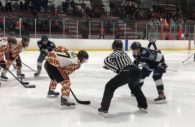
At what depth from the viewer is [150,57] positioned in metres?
4.75

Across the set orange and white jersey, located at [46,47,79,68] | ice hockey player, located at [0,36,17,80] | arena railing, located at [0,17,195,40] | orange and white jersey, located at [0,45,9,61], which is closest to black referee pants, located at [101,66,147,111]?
orange and white jersey, located at [46,47,79,68]

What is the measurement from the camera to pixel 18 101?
16.8 feet

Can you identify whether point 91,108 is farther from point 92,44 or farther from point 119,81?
point 92,44

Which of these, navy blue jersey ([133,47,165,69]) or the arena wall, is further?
the arena wall

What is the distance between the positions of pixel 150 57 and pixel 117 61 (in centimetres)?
73

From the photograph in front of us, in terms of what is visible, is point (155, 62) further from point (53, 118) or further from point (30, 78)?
point (30, 78)

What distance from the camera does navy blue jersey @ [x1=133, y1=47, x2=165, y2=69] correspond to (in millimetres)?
4680

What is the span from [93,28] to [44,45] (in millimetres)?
8459

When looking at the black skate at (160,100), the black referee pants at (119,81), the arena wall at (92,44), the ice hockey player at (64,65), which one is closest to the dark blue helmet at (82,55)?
the ice hockey player at (64,65)

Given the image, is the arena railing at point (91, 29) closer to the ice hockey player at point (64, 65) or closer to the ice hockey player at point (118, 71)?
the ice hockey player at point (64, 65)

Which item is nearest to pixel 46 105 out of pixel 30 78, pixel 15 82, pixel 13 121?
pixel 13 121

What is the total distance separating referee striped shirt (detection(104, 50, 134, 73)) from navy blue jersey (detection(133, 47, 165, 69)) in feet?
1.63

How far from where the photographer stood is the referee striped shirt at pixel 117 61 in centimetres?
416

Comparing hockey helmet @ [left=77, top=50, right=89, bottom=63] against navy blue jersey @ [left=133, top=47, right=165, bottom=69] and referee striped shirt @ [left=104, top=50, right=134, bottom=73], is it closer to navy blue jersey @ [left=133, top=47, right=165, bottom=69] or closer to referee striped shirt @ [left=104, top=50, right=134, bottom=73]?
referee striped shirt @ [left=104, top=50, right=134, bottom=73]
